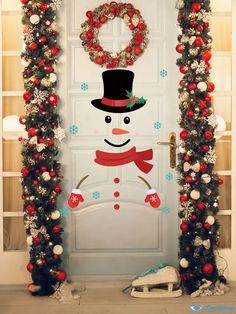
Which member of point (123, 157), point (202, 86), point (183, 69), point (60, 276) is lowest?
point (60, 276)

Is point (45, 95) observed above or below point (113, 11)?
below

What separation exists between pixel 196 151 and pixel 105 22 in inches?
47.6

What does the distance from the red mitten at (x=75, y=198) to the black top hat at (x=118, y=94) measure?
0.68 m

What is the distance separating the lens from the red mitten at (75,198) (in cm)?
440


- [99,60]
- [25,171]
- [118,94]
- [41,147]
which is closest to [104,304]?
[25,171]

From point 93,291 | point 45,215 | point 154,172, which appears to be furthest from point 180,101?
point 93,291

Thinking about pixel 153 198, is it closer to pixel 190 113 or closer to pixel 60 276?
pixel 190 113

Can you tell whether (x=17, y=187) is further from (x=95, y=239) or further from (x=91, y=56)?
(x=91, y=56)

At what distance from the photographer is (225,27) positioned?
4.38m

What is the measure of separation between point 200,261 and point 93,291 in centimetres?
84

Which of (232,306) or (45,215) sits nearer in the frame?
(232,306)

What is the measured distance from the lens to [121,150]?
4.43 m

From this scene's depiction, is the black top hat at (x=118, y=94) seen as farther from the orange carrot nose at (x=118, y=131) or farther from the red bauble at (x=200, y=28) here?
the red bauble at (x=200, y=28)

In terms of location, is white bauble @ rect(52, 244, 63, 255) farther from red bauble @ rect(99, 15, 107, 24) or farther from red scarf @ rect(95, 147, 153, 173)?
red bauble @ rect(99, 15, 107, 24)
